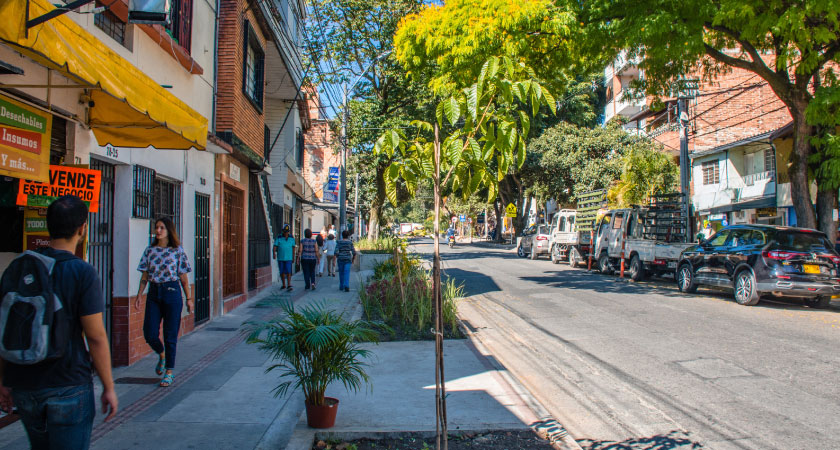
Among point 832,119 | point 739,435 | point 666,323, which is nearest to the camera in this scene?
point 739,435

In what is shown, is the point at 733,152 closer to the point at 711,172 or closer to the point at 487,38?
the point at 711,172

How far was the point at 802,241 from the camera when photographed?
11.6 metres

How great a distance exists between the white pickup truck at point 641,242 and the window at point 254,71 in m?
12.0

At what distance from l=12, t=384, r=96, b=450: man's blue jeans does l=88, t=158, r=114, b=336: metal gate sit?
4.09 m

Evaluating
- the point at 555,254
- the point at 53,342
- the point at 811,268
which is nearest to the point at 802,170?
the point at 811,268

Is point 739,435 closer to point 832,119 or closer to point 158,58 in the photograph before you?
point 158,58

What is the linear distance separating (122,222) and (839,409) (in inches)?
308

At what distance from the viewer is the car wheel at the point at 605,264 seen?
20.0m

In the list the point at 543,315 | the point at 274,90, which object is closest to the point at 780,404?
the point at 543,315

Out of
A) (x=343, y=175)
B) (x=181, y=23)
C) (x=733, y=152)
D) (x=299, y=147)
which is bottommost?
(x=343, y=175)

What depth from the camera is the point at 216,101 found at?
1069 cm

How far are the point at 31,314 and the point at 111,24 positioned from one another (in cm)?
531

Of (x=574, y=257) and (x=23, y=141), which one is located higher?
(x=23, y=141)

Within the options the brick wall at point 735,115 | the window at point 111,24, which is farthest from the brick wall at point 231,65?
the brick wall at point 735,115
